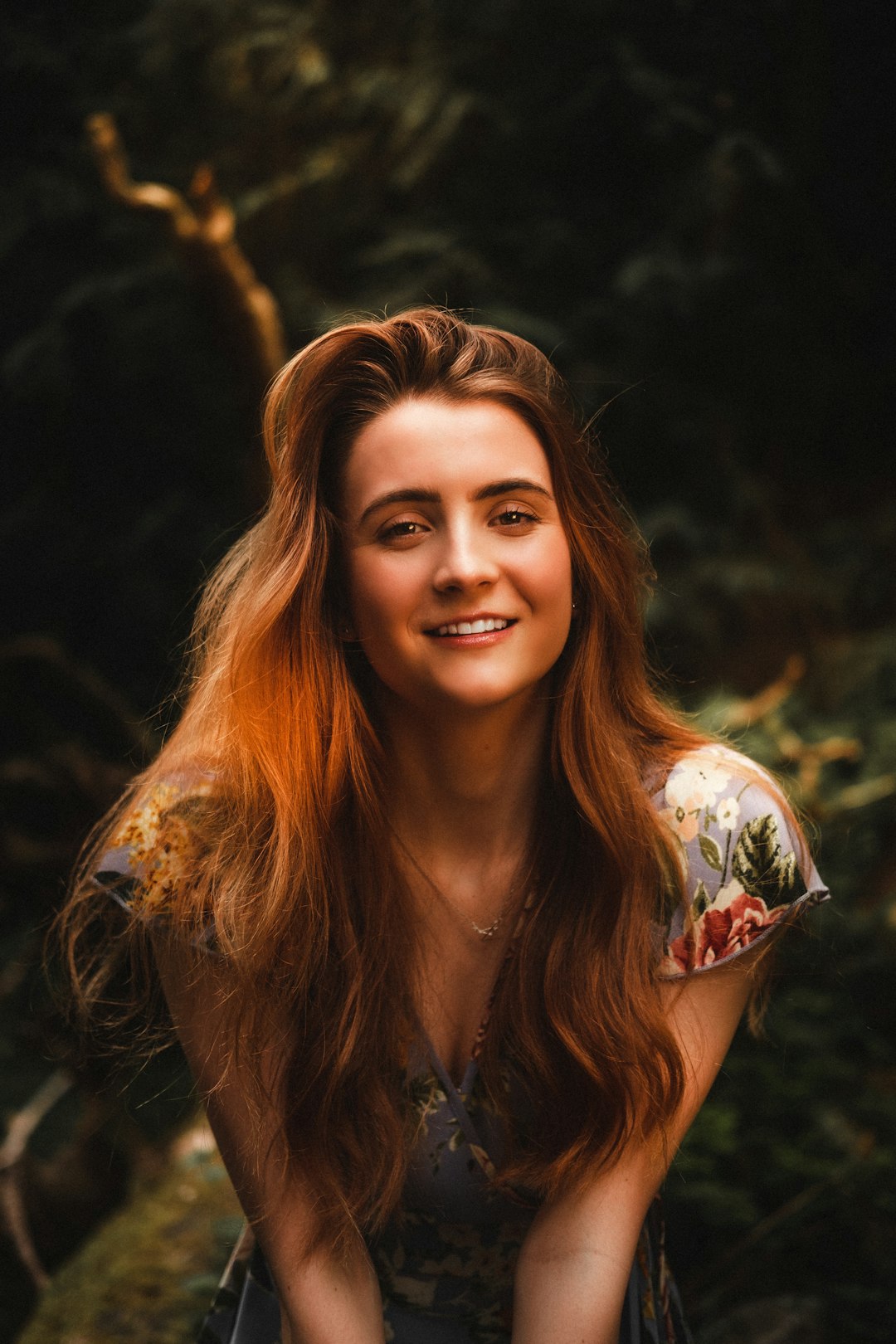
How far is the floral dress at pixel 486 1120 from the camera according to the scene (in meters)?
1.50

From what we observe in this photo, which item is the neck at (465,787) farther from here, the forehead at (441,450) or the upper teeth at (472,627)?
the forehead at (441,450)

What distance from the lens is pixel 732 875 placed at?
1.50 meters

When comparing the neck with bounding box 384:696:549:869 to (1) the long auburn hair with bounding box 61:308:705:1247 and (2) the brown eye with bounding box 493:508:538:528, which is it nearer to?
(1) the long auburn hair with bounding box 61:308:705:1247

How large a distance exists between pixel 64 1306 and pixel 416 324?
2.07m

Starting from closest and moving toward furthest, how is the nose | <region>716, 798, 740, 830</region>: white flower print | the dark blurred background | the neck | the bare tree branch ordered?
the nose, <region>716, 798, 740, 830</region>: white flower print, the neck, the bare tree branch, the dark blurred background

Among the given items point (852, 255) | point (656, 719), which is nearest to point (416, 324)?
point (656, 719)

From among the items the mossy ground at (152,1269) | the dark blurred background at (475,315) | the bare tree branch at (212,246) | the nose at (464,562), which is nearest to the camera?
the nose at (464,562)

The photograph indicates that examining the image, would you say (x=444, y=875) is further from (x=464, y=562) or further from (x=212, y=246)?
(x=212, y=246)

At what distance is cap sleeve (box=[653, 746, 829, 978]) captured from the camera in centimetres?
149

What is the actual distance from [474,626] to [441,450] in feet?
0.79

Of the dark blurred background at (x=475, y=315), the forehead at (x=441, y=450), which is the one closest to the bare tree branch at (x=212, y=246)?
the dark blurred background at (x=475, y=315)

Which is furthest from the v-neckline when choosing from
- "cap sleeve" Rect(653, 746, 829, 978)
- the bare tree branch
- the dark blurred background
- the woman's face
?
the bare tree branch

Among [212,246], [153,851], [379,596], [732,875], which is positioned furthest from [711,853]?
[212,246]

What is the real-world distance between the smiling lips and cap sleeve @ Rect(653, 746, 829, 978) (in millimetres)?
373
